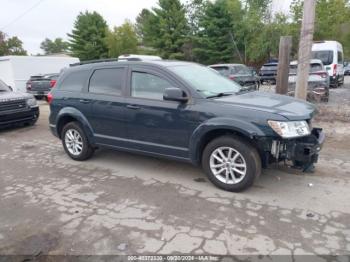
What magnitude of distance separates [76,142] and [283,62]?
196 inches

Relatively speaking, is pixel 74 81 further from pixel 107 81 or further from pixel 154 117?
pixel 154 117

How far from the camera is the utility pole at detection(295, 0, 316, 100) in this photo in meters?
→ 6.78

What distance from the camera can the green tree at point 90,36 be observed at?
3894cm

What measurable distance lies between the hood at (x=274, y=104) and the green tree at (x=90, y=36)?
36477 millimetres

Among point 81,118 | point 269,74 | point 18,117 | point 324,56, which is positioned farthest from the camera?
point 269,74

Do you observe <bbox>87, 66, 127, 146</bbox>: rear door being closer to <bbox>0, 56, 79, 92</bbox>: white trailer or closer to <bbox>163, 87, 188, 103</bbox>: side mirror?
<bbox>163, 87, 188, 103</bbox>: side mirror

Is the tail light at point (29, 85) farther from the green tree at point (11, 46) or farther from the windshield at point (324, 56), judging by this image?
the green tree at point (11, 46)

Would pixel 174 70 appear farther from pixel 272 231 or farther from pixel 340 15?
pixel 340 15

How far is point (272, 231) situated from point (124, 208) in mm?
1720

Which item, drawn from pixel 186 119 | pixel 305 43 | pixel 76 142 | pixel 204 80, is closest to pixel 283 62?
pixel 305 43

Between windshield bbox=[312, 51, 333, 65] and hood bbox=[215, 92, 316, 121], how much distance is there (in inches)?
541

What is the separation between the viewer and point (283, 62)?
24.5 feet

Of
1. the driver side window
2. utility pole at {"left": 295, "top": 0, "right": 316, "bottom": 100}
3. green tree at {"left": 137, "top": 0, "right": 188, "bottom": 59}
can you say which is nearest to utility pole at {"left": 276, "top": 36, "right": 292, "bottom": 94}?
utility pole at {"left": 295, "top": 0, "right": 316, "bottom": 100}

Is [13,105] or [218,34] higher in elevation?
[218,34]
